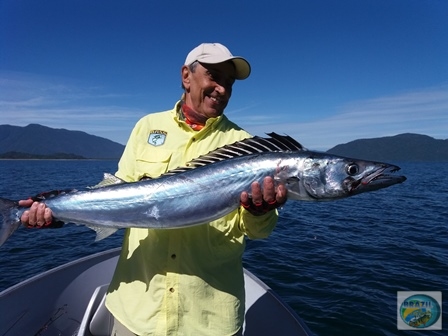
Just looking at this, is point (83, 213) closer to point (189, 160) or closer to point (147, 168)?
point (147, 168)

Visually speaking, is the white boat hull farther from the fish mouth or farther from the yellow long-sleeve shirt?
the fish mouth

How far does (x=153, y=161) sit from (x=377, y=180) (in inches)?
92.3

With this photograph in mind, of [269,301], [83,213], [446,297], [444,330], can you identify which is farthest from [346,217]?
[83,213]

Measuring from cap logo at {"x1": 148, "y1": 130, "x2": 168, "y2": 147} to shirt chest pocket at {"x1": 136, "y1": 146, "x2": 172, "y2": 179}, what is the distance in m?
0.06

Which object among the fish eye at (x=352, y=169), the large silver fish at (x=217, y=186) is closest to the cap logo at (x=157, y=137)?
the large silver fish at (x=217, y=186)

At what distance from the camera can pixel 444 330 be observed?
700 centimetres

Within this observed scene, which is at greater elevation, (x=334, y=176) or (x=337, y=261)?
(x=334, y=176)

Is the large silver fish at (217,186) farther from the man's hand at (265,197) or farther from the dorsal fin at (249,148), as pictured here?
the man's hand at (265,197)

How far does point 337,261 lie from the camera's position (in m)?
10.9

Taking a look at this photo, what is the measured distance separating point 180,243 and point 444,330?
24.0ft

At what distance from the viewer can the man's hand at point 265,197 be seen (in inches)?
117

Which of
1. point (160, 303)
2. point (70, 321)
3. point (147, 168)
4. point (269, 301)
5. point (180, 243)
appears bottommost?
point (70, 321)

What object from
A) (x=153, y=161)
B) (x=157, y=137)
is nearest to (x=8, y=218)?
(x=153, y=161)

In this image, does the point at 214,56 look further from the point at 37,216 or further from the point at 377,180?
the point at 37,216
